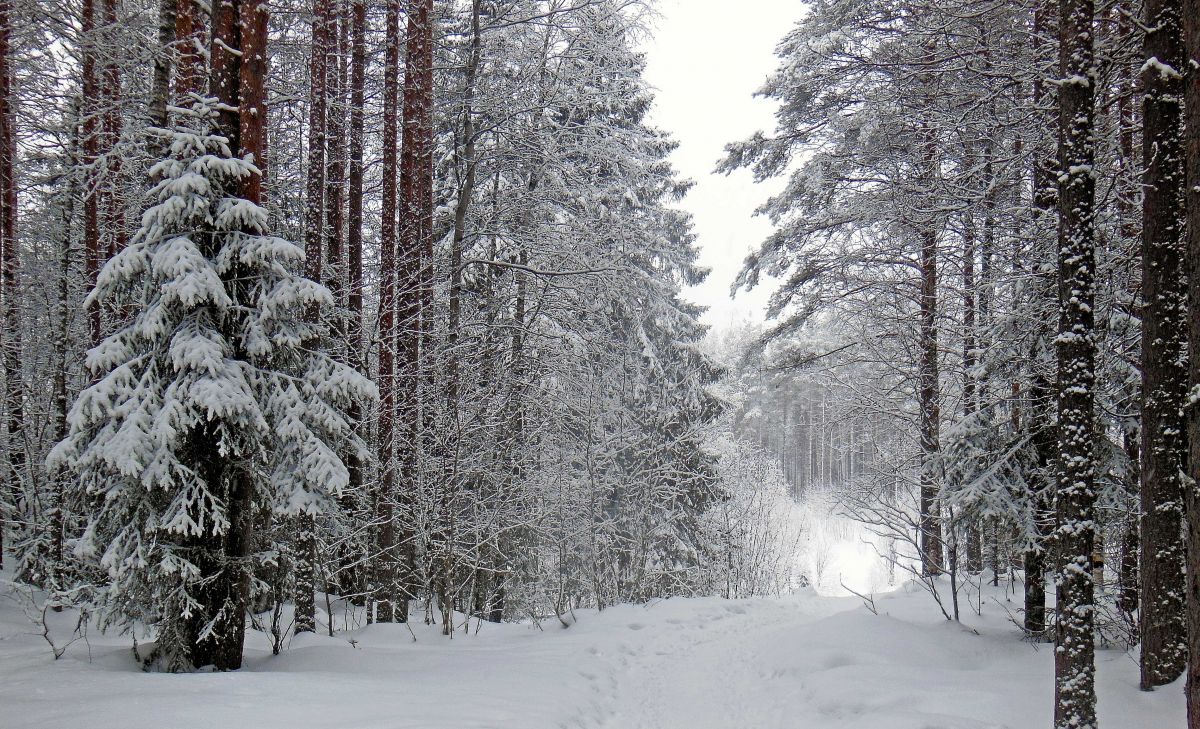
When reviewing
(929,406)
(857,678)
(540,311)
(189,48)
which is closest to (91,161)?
(189,48)

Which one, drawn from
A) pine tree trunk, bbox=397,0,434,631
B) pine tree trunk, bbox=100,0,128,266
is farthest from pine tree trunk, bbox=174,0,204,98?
pine tree trunk, bbox=397,0,434,631

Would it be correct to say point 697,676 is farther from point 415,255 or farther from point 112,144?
point 112,144

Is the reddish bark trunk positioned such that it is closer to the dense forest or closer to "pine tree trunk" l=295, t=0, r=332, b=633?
the dense forest

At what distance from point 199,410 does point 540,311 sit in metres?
6.75

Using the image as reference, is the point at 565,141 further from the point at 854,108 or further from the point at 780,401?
the point at 780,401

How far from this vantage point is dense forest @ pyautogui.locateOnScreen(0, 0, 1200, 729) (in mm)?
5012

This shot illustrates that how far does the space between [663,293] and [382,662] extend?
439 inches

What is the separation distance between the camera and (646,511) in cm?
1279

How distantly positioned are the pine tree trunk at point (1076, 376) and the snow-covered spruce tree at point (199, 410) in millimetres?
5651

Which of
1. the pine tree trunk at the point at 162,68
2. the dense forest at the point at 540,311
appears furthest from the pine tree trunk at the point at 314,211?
the pine tree trunk at the point at 162,68

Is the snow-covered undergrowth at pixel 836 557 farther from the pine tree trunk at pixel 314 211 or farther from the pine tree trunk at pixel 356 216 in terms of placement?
the pine tree trunk at pixel 314 211

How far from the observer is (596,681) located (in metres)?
6.81

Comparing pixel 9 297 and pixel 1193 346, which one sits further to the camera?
pixel 9 297

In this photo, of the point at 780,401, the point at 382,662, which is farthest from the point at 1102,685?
the point at 780,401
